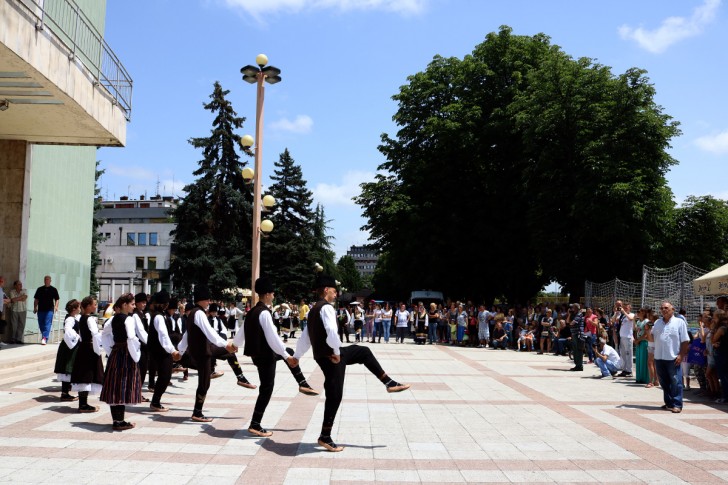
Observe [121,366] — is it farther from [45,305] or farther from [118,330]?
[45,305]

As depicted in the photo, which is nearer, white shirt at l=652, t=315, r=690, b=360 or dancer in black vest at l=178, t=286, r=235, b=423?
dancer in black vest at l=178, t=286, r=235, b=423

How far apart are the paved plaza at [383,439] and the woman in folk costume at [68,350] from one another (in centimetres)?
30

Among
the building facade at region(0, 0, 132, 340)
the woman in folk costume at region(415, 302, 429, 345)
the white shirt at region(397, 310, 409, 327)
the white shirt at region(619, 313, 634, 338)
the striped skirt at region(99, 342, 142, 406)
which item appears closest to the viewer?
the striped skirt at region(99, 342, 142, 406)

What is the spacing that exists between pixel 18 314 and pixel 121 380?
1066cm

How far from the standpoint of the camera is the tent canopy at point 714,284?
13727 millimetres

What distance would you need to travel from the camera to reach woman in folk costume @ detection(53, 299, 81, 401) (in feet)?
33.2

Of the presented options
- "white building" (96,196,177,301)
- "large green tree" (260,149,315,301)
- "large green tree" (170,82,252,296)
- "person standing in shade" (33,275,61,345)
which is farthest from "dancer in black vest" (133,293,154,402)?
"white building" (96,196,177,301)

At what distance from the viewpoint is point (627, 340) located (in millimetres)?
15578

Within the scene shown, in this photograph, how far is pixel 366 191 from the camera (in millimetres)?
37562

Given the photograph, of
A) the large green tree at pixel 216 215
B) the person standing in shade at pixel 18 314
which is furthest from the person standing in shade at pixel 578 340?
the large green tree at pixel 216 215

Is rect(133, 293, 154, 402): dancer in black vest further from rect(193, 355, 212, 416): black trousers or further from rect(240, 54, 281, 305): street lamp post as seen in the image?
rect(240, 54, 281, 305): street lamp post

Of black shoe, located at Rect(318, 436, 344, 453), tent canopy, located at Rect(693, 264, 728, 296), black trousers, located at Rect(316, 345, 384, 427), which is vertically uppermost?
tent canopy, located at Rect(693, 264, 728, 296)

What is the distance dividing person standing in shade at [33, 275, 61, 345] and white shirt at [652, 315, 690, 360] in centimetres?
1402

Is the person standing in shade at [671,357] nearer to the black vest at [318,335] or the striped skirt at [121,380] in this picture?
the black vest at [318,335]
